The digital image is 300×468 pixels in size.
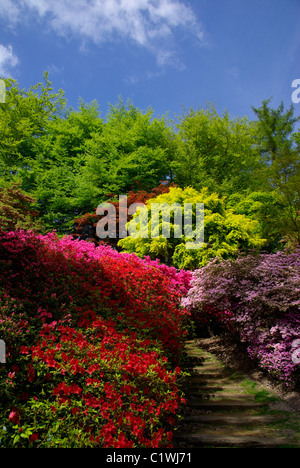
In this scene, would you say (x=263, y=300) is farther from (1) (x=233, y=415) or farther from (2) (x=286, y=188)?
(2) (x=286, y=188)

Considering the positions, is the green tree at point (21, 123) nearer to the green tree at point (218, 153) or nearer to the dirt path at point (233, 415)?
the green tree at point (218, 153)

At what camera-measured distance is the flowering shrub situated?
4.32 meters

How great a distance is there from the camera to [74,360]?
2.65 meters

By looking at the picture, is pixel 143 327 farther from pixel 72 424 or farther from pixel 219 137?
pixel 219 137

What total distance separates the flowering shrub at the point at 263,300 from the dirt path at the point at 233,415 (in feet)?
1.49

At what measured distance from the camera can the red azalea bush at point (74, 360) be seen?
227cm

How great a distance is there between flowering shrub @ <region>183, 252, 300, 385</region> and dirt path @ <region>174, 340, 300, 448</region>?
45cm

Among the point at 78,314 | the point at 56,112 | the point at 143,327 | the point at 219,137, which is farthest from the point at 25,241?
the point at 56,112

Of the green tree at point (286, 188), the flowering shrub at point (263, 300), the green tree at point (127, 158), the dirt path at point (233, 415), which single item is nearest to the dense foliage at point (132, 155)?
the green tree at point (127, 158)

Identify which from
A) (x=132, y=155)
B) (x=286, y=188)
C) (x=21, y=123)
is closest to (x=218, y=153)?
(x=132, y=155)

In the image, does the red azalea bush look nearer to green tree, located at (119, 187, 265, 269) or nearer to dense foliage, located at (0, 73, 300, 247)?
green tree, located at (119, 187, 265, 269)

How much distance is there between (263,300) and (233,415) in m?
1.72

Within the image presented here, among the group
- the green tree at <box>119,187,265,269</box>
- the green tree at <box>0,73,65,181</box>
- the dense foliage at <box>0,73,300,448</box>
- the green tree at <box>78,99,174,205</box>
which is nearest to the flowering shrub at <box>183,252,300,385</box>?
the dense foliage at <box>0,73,300,448</box>

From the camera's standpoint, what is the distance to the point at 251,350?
4.95 meters
